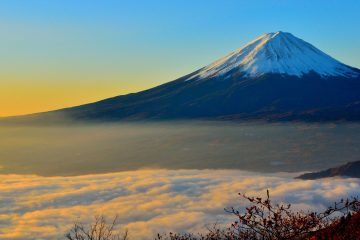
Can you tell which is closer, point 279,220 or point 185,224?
point 279,220

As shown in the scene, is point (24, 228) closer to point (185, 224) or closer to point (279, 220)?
point (185, 224)

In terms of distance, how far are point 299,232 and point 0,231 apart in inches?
6781

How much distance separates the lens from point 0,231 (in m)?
172

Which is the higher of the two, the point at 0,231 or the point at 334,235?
the point at 334,235

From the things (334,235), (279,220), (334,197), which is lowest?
(334,197)

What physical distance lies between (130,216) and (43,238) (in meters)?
45.5

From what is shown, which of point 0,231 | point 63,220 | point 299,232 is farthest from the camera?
point 63,220

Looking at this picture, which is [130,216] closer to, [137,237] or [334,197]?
[137,237]

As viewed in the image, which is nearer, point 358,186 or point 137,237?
point 137,237

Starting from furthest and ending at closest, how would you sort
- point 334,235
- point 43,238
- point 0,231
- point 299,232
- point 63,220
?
point 63,220 → point 0,231 → point 43,238 → point 334,235 → point 299,232

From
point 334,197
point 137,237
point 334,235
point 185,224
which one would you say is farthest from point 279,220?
point 334,197

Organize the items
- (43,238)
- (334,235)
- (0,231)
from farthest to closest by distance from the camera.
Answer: (0,231) → (43,238) → (334,235)

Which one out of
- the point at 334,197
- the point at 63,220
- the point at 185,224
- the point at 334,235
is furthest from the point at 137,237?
the point at 334,235

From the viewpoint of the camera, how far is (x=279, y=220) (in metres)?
14.7
